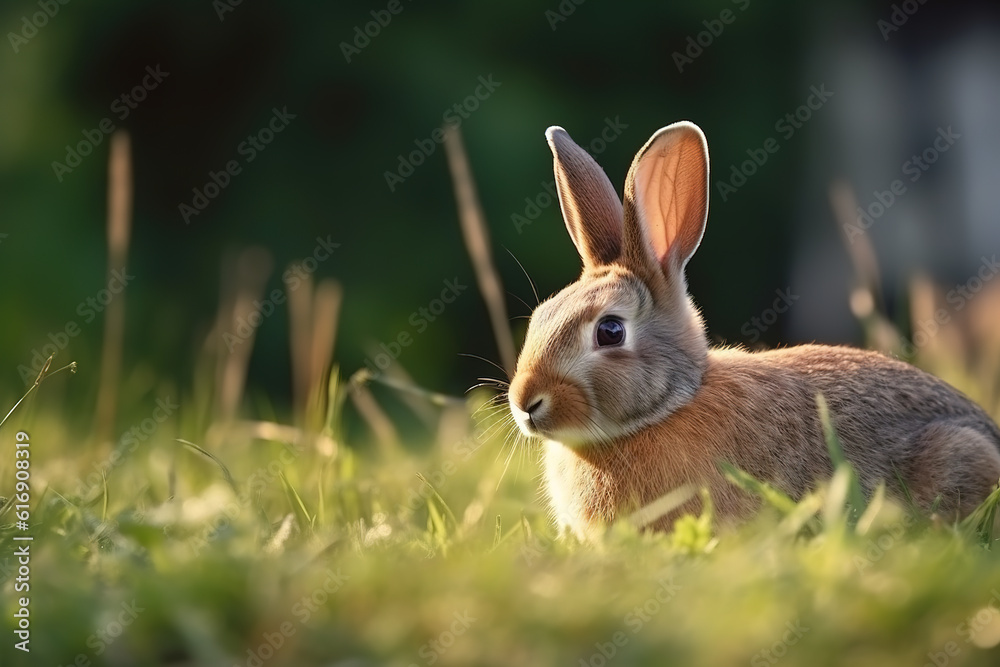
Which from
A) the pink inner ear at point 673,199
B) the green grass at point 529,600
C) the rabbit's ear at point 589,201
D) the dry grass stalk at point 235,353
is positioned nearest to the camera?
the green grass at point 529,600

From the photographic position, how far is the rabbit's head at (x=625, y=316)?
129 inches

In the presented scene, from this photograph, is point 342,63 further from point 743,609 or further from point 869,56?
point 743,609

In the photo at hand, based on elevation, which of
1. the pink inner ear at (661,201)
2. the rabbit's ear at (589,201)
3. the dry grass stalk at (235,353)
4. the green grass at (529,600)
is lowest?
the dry grass stalk at (235,353)

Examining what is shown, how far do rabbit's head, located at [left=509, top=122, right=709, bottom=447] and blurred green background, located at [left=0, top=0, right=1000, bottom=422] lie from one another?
339cm

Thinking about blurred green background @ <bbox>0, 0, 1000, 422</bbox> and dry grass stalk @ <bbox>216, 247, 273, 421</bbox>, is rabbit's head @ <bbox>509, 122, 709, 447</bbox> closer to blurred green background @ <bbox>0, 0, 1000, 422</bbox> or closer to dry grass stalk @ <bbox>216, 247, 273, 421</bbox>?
dry grass stalk @ <bbox>216, 247, 273, 421</bbox>

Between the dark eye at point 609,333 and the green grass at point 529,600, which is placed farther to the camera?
the dark eye at point 609,333

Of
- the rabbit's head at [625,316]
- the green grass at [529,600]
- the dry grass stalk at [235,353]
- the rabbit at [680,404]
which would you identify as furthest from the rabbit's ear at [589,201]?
the dry grass stalk at [235,353]

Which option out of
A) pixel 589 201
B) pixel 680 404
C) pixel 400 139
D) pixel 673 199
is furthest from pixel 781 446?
pixel 400 139

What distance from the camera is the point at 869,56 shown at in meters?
8.17

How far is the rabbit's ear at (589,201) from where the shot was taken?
376cm

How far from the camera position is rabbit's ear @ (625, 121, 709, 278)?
11.3 feet

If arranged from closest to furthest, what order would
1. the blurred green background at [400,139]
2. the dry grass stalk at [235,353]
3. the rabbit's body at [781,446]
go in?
1. the rabbit's body at [781,446]
2. the dry grass stalk at [235,353]
3. the blurred green background at [400,139]

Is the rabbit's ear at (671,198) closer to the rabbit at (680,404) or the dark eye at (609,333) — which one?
the rabbit at (680,404)

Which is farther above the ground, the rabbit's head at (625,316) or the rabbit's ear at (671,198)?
the rabbit's ear at (671,198)
